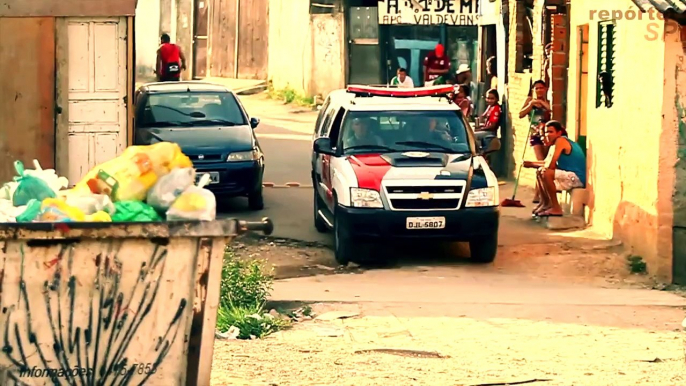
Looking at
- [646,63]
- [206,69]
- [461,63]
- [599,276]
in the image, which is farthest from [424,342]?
[206,69]

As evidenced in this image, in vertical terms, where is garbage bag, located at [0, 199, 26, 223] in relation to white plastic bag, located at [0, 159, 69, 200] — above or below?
below

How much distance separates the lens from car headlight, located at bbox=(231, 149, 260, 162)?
53.9 feet

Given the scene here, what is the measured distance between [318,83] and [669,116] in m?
17.8

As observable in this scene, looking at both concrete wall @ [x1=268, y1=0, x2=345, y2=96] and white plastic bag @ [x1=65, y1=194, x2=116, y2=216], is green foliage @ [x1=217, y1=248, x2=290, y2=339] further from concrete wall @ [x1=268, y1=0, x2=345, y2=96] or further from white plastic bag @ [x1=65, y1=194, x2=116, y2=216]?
concrete wall @ [x1=268, y1=0, x2=345, y2=96]

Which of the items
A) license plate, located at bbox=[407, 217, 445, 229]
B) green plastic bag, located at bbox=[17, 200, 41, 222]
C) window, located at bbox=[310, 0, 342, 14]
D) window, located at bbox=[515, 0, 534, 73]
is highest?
window, located at bbox=[310, 0, 342, 14]

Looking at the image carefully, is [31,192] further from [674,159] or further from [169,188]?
[674,159]

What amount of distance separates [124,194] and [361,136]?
7.63m

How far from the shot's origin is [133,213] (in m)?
6.59

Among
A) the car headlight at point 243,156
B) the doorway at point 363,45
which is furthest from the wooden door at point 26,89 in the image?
the doorway at point 363,45

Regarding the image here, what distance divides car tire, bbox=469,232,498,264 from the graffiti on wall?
24.2 ft

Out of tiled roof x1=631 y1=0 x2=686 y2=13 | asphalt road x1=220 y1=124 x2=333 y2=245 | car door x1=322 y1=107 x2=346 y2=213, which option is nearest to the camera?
tiled roof x1=631 y1=0 x2=686 y2=13

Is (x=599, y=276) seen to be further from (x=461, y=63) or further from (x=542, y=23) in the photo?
(x=461, y=63)

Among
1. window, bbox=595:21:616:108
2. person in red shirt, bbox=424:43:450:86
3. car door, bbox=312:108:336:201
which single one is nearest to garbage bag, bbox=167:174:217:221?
car door, bbox=312:108:336:201

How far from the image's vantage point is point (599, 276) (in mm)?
13523
